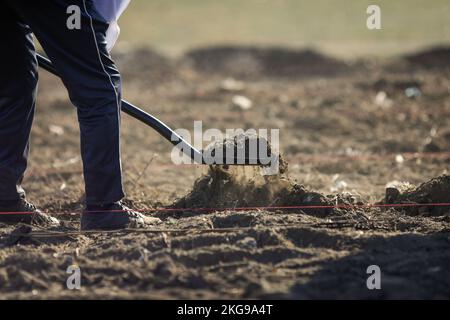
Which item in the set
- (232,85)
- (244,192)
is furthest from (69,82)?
(232,85)

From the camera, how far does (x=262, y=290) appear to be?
3.41 m

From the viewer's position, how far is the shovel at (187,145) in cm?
482

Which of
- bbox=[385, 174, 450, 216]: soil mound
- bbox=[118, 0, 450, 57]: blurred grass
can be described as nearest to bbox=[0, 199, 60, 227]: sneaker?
bbox=[385, 174, 450, 216]: soil mound

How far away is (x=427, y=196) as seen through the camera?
4984 millimetres

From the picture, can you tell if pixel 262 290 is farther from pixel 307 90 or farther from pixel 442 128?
pixel 307 90

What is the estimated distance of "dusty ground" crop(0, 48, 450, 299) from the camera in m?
3.54

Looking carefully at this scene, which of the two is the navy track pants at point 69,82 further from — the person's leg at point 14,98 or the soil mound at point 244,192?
the soil mound at point 244,192

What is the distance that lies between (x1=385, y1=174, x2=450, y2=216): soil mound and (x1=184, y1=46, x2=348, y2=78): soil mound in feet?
29.3

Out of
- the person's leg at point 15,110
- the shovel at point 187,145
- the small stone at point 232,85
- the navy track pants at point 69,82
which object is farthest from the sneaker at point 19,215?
the small stone at point 232,85

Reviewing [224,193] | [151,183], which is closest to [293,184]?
[224,193]

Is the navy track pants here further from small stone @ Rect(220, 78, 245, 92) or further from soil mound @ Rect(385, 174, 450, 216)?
small stone @ Rect(220, 78, 245, 92)

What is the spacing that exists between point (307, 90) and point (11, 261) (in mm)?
8634

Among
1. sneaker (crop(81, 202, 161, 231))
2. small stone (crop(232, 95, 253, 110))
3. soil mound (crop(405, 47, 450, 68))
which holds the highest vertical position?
soil mound (crop(405, 47, 450, 68))

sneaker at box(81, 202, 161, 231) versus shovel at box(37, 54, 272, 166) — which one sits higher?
shovel at box(37, 54, 272, 166)
